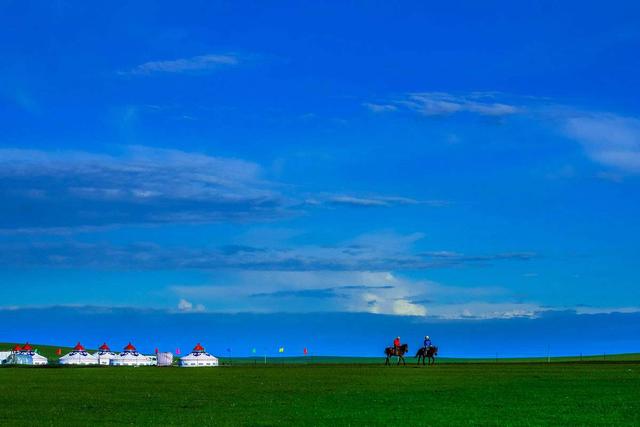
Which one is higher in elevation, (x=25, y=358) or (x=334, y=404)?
(x=25, y=358)

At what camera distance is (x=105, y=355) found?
483 feet

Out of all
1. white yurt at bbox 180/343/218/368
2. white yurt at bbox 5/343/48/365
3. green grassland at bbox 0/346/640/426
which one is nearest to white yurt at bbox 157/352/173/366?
white yurt at bbox 180/343/218/368

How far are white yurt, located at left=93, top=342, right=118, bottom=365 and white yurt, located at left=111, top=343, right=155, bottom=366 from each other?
91 centimetres

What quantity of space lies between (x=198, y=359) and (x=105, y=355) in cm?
2232

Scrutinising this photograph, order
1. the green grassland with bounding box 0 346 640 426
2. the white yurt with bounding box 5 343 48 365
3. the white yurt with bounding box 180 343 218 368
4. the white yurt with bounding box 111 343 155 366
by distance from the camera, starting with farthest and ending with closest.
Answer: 1. the white yurt with bounding box 5 343 48 365
2. the white yurt with bounding box 111 343 155 366
3. the white yurt with bounding box 180 343 218 368
4. the green grassland with bounding box 0 346 640 426

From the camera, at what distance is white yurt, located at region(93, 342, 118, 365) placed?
145m

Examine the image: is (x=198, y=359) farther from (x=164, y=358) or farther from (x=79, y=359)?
(x=79, y=359)

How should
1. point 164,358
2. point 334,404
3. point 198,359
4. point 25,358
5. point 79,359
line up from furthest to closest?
point 164,358 < point 25,358 < point 79,359 < point 198,359 < point 334,404

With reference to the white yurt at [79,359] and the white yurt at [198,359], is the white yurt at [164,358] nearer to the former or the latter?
the white yurt at [79,359]

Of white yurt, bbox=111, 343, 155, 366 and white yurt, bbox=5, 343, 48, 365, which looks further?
white yurt, bbox=5, 343, 48, 365

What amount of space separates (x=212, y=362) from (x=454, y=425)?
110817 millimetres

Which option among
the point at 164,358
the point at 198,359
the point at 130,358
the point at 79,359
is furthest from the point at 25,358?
the point at 198,359

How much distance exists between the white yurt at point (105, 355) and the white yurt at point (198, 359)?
1754 cm

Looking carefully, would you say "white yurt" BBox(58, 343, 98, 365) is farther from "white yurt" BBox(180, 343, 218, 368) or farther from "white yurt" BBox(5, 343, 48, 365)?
"white yurt" BBox(180, 343, 218, 368)
